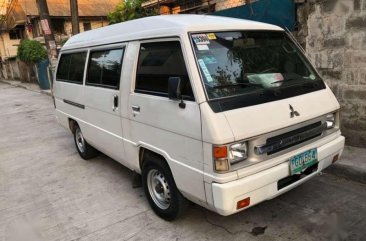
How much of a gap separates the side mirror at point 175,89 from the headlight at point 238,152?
1.86 ft

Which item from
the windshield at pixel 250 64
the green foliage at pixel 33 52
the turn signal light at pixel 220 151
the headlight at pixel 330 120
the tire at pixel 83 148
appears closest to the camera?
the turn signal light at pixel 220 151

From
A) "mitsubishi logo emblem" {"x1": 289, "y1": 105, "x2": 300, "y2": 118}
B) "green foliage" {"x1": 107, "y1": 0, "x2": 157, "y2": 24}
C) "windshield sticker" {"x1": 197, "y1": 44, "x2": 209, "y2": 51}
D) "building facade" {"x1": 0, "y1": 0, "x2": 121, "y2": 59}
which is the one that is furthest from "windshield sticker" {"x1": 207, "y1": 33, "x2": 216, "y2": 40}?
"building facade" {"x1": 0, "y1": 0, "x2": 121, "y2": 59}

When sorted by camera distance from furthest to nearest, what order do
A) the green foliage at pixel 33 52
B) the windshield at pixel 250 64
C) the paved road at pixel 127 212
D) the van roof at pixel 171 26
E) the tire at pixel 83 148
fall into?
the green foliage at pixel 33 52, the tire at pixel 83 148, the paved road at pixel 127 212, the van roof at pixel 171 26, the windshield at pixel 250 64

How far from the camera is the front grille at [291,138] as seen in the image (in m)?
3.01

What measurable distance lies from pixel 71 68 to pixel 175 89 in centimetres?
327

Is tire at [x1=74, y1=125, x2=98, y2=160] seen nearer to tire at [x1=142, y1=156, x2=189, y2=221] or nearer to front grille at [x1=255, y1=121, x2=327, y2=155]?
tire at [x1=142, y1=156, x2=189, y2=221]

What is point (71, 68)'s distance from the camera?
568 centimetres

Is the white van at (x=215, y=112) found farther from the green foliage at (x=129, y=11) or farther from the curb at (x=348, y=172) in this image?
the green foliage at (x=129, y=11)

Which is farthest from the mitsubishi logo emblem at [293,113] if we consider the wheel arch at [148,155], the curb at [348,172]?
the curb at [348,172]

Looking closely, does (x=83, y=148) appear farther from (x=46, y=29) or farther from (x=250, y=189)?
(x=46, y=29)

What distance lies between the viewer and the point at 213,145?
2.74 m

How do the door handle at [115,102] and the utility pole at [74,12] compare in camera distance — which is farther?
the utility pole at [74,12]

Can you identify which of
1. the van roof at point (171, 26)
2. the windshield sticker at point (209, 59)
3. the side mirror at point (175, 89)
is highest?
the van roof at point (171, 26)

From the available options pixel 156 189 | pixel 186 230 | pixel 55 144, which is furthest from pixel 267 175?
pixel 55 144
